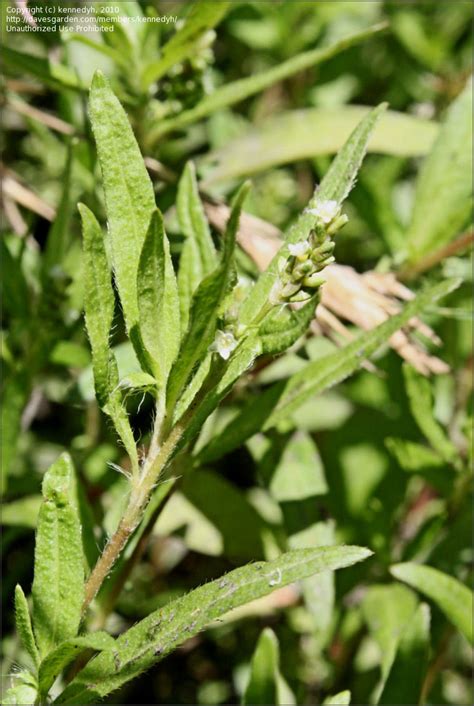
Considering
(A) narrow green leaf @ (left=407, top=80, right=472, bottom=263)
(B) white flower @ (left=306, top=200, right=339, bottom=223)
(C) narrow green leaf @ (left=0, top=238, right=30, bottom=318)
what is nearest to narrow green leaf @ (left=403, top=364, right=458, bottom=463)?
(A) narrow green leaf @ (left=407, top=80, right=472, bottom=263)

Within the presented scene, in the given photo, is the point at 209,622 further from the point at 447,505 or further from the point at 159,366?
the point at 447,505

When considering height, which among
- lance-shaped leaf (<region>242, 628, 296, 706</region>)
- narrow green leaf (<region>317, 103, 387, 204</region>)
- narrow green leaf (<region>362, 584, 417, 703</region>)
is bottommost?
narrow green leaf (<region>362, 584, 417, 703</region>)

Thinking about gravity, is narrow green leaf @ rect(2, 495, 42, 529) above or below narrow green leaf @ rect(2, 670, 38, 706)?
below

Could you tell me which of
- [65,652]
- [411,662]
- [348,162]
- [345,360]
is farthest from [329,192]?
[411,662]

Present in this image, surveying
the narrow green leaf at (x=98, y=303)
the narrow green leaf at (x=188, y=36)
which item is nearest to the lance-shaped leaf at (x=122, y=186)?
the narrow green leaf at (x=98, y=303)

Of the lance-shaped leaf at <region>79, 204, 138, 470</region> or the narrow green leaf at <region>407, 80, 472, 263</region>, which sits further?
the narrow green leaf at <region>407, 80, 472, 263</region>

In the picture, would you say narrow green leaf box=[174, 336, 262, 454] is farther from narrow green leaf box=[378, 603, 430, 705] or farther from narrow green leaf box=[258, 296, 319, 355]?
narrow green leaf box=[378, 603, 430, 705]
